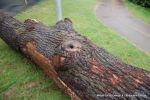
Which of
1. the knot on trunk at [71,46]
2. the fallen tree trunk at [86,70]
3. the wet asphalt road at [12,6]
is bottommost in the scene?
the wet asphalt road at [12,6]

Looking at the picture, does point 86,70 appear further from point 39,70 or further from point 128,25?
point 128,25

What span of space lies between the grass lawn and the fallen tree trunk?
51 cm

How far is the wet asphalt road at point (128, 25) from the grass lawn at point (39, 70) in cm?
91

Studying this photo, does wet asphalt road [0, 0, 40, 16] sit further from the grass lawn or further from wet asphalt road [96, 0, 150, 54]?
wet asphalt road [96, 0, 150, 54]

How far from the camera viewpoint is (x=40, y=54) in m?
6.89

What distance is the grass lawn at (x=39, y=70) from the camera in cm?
670

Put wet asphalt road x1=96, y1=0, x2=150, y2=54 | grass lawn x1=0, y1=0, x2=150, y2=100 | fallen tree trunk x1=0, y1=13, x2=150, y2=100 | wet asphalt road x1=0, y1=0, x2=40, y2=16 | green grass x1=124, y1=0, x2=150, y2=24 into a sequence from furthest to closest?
green grass x1=124, y1=0, x2=150, y2=24
wet asphalt road x1=0, y1=0, x2=40, y2=16
wet asphalt road x1=96, y1=0, x2=150, y2=54
grass lawn x1=0, y1=0, x2=150, y2=100
fallen tree trunk x1=0, y1=13, x2=150, y2=100

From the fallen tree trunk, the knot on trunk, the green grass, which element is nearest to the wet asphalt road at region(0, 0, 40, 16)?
the green grass

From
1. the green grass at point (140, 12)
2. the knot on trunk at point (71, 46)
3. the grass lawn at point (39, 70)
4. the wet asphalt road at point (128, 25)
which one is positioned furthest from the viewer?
the green grass at point (140, 12)

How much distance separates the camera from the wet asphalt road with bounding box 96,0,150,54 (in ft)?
38.4

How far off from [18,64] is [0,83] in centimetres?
121

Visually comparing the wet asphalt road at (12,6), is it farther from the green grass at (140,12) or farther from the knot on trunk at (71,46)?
the knot on trunk at (71,46)

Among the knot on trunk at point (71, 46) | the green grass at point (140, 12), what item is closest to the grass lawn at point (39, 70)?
the knot on trunk at point (71, 46)

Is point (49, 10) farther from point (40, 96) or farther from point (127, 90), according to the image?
point (127, 90)
